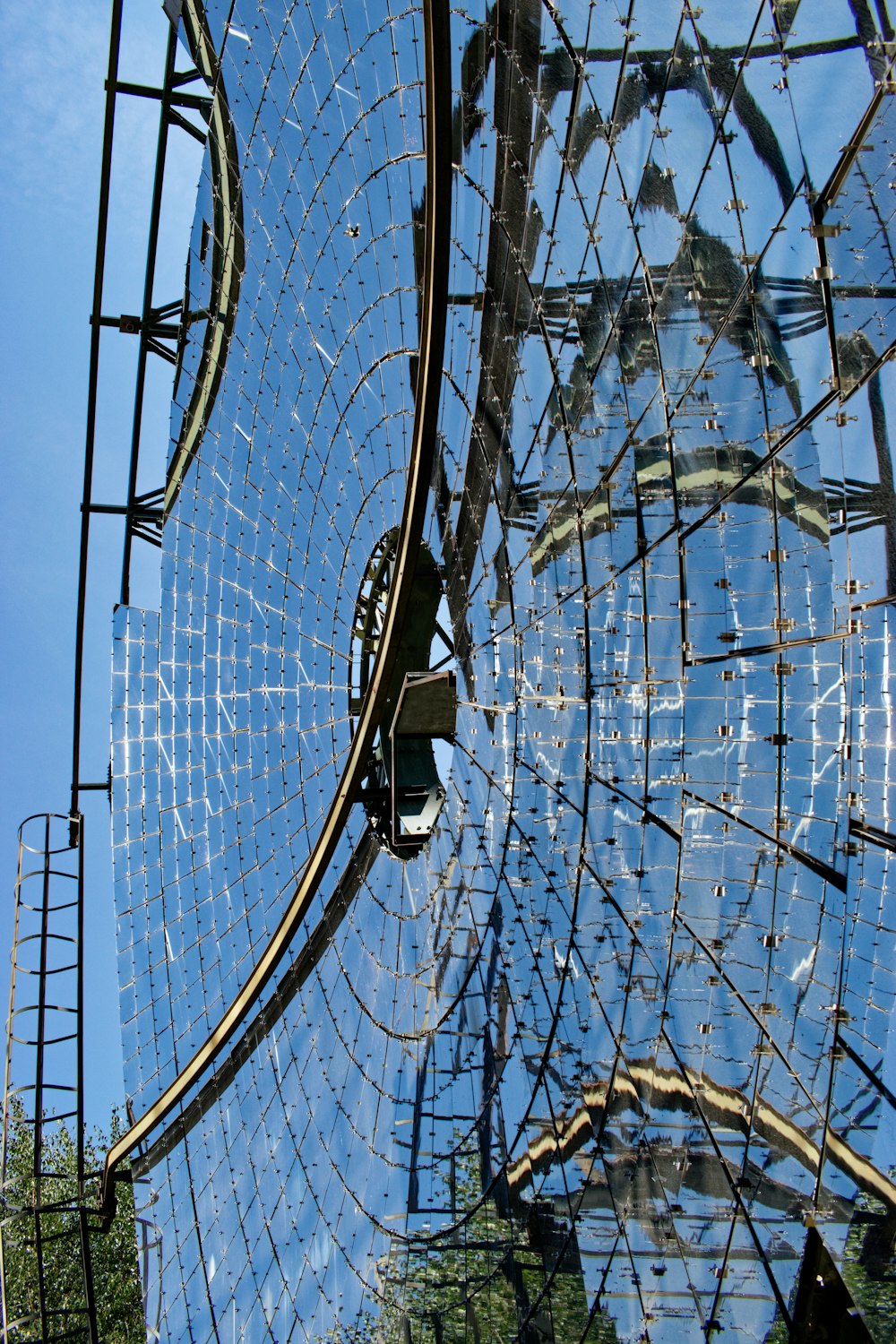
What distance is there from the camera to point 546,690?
8.49 metres

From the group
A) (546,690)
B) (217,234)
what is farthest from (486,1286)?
(217,234)

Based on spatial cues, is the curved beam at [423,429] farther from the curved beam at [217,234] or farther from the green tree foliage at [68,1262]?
the green tree foliage at [68,1262]

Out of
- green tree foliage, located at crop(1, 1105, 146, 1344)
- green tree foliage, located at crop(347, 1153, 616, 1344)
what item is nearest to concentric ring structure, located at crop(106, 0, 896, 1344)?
green tree foliage, located at crop(347, 1153, 616, 1344)

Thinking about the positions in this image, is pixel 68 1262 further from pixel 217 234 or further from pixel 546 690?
pixel 546 690

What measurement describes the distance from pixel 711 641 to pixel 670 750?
0.67 m

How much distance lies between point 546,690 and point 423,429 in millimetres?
2217

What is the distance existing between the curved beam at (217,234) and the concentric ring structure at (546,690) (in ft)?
0.24

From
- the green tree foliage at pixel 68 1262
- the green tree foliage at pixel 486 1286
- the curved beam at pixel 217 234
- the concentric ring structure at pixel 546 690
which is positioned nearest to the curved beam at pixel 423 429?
the concentric ring structure at pixel 546 690

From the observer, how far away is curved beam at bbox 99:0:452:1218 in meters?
8.30

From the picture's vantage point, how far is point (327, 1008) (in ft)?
38.2

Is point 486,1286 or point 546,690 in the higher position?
point 546,690

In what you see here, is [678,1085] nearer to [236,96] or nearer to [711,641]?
[711,641]

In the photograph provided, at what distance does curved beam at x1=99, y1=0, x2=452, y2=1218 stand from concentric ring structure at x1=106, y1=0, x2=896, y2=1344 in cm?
4

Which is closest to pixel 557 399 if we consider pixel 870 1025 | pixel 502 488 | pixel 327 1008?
pixel 502 488
